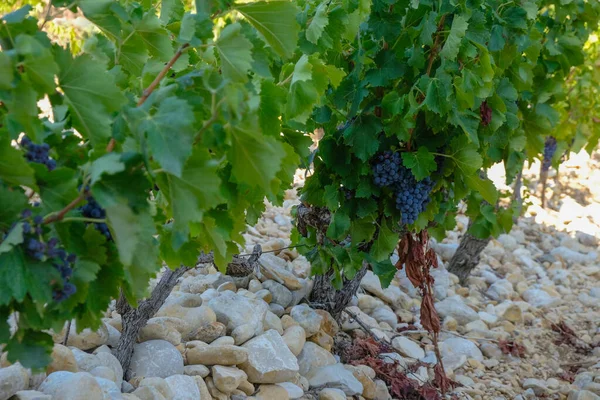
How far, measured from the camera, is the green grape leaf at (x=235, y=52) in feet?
4.34

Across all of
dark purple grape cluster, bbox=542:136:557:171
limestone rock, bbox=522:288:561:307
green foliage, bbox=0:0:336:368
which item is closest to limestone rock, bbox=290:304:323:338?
green foliage, bbox=0:0:336:368

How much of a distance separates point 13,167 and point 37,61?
18 centimetres

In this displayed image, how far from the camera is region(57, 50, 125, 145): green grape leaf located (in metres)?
1.31

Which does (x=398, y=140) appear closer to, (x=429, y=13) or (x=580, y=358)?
(x=429, y=13)

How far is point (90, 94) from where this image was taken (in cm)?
131

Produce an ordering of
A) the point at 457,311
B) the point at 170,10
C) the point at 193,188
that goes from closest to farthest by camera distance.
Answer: the point at 193,188
the point at 170,10
the point at 457,311

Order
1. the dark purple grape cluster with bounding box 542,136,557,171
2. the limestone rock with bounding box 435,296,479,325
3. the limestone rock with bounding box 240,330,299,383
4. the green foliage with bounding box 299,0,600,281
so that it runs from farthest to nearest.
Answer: the dark purple grape cluster with bounding box 542,136,557,171, the limestone rock with bounding box 435,296,479,325, the limestone rock with bounding box 240,330,299,383, the green foliage with bounding box 299,0,600,281

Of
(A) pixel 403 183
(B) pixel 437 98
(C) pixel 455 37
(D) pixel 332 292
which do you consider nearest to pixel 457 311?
(D) pixel 332 292

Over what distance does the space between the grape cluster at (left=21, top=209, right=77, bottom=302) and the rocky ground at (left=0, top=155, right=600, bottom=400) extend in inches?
35.6

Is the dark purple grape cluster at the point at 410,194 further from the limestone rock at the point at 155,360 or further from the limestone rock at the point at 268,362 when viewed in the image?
the limestone rock at the point at 155,360

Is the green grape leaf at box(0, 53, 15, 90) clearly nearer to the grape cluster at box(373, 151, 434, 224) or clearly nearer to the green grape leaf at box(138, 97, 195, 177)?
the green grape leaf at box(138, 97, 195, 177)

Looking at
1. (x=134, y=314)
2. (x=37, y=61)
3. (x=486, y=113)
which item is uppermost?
(x=486, y=113)

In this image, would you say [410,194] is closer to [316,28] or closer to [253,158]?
[316,28]

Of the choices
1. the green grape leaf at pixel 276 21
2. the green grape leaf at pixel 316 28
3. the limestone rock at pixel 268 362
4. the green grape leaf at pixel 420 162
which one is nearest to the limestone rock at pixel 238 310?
the limestone rock at pixel 268 362
